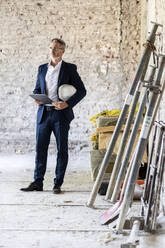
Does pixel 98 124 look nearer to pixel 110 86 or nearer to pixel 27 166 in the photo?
pixel 27 166

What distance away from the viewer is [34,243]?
3092mm

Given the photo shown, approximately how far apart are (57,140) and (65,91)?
550 millimetres

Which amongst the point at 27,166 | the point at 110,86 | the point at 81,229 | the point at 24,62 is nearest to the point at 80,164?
the point at 27,166

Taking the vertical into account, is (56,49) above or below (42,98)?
above

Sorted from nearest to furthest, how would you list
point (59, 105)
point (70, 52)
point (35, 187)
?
1. point (59, 105)
2. point (35, 187)
3. point (70, 52)

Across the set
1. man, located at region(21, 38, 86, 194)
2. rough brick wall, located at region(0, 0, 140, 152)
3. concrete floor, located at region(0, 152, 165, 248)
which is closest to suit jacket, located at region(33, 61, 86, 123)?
man, located at region(21, 38, 86, 194)

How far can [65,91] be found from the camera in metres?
4.93

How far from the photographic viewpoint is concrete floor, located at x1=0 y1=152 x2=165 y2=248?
10.3 feet

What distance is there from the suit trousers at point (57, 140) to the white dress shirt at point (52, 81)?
19cm

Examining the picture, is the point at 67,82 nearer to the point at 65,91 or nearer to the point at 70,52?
the point at 65,91

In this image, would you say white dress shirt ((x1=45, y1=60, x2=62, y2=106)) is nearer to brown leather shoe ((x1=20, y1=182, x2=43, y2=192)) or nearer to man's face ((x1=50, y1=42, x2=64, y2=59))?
man's face ((x1=50, y1=42, x2=64, y2=59))

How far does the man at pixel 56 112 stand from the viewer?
494 centimetres

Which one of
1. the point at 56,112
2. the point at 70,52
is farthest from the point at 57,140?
the point at 70,52

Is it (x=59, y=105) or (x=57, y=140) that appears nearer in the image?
(x=59, y=105)
